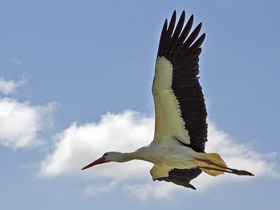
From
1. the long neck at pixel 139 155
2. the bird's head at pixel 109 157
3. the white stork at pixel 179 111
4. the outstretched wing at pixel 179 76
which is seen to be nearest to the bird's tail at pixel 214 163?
the white stork at pixel 179 111

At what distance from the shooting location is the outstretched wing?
15273 millimetres

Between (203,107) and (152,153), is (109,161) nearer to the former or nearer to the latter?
(152,153)

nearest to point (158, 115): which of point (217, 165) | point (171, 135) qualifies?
point (171, 135)

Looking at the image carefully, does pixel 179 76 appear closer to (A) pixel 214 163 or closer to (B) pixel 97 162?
(A) pixel 214 163

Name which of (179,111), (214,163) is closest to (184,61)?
(179,111)

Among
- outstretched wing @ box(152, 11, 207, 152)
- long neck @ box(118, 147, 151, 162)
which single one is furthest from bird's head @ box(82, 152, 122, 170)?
outstretched wing @ box(152, 11, 207, 152)

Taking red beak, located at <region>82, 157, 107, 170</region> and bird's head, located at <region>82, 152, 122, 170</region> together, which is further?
red beak, located at <region>82, 157, 107, 170</region>

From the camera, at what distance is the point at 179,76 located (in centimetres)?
1546

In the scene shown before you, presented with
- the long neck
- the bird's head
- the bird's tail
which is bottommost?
the bird's tail

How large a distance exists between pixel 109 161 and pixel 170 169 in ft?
5.20

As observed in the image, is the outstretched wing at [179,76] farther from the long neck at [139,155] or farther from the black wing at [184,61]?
the long neck at [139,155]

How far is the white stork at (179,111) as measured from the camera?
50.4ft

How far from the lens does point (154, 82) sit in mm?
15484

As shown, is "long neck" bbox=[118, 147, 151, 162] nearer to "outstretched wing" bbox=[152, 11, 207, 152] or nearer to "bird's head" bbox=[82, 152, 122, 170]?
"bird's head" bbox=[82, 152, 122, 170]
